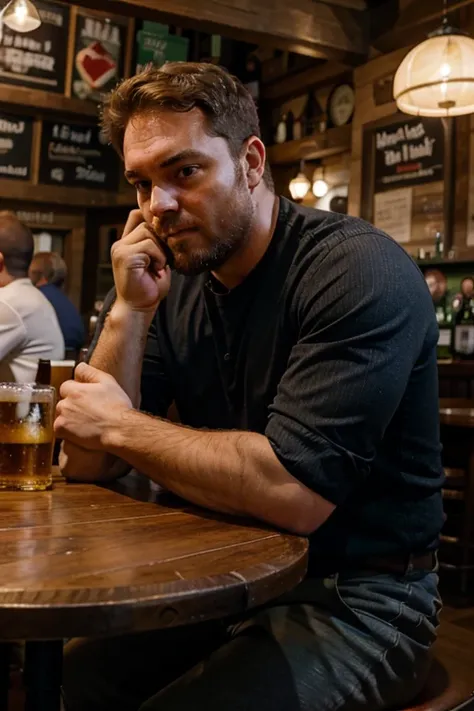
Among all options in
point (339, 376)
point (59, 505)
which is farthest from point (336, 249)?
point (59, 505)

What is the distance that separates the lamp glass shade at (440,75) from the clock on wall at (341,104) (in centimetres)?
289

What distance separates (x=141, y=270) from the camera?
1.72m

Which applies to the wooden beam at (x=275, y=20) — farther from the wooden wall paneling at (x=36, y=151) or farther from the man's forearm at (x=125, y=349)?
the man's forearm at (x=125, y=349)

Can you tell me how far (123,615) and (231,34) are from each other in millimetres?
5671

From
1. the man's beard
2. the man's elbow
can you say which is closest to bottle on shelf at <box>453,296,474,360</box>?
the man's beard

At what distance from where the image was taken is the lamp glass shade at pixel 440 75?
4105 mm

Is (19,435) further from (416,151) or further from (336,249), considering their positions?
(416,151)

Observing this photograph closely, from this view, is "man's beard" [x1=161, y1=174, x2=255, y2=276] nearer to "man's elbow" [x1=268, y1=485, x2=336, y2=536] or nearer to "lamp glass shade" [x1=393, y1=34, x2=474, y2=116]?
"man's elbow" [x1=268, y1=485, x2=336, y2=536]

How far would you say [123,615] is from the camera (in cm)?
79

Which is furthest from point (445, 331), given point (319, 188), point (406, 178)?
point (319, 188)

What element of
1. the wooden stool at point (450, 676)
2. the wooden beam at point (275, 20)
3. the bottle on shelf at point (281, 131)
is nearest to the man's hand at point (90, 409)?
the wooden stool at point (450, 676)

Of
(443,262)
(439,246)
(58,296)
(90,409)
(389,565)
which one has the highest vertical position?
(439,246)

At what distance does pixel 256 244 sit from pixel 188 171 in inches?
7.8

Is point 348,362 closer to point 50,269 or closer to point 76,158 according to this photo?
point 50,269
